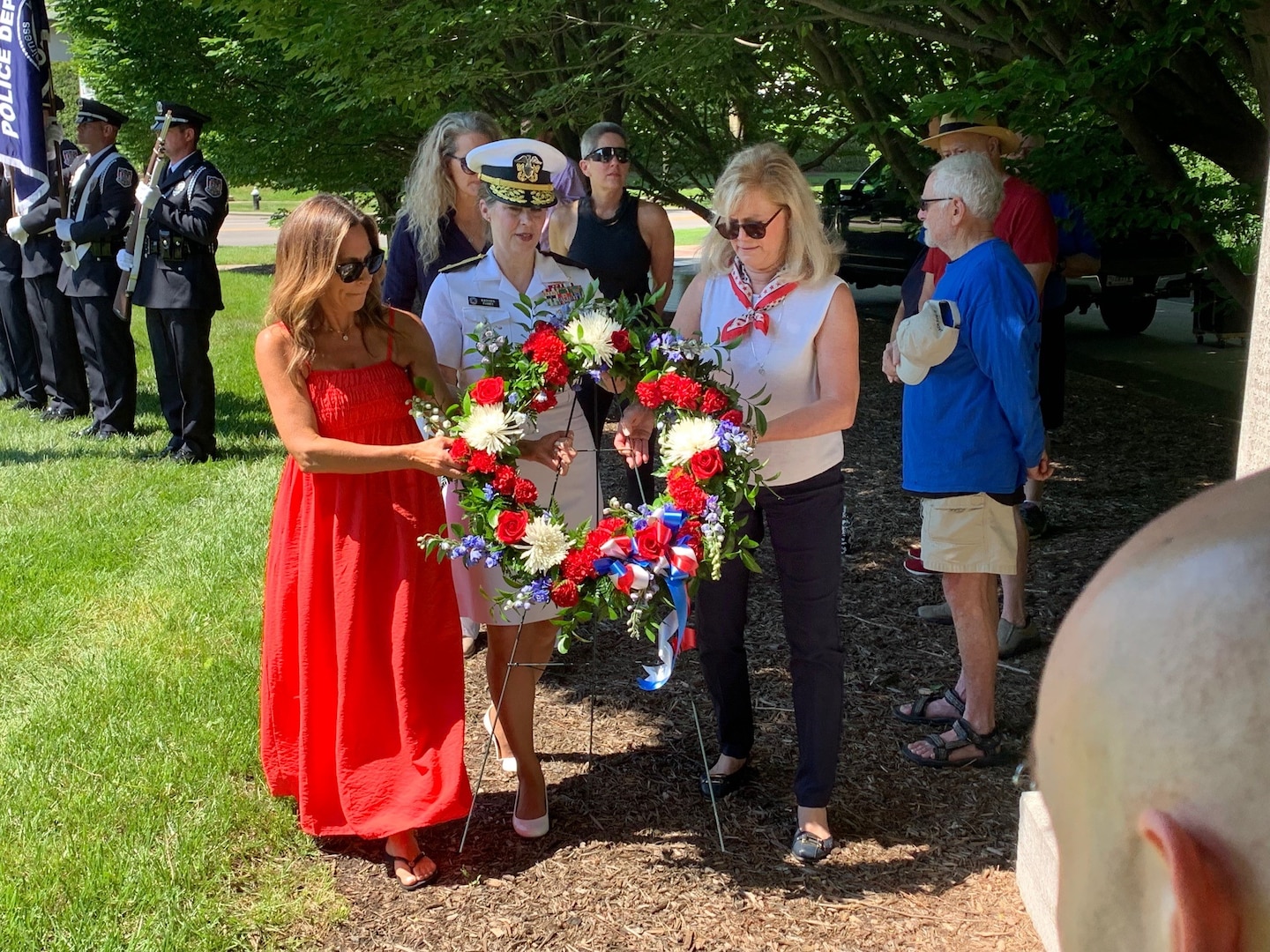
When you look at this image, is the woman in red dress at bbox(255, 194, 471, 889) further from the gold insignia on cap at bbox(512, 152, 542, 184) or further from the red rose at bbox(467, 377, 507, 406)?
the gold insignia on cap at bbox(512, 152, 542, 184)

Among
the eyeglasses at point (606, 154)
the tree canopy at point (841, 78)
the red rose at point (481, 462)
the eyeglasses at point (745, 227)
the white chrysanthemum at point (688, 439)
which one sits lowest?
the red rose at point (481, 462)

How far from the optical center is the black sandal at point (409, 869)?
147 inches

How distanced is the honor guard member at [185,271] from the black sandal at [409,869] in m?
5.43

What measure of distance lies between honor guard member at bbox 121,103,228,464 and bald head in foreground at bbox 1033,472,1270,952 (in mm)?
8349

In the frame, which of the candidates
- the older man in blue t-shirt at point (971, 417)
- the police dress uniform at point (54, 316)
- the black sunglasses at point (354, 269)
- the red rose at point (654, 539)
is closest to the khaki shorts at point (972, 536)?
the older man in blue t-shirt at point (971, 417)

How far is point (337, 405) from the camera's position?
Answer: 11.9 feet

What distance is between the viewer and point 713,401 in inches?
137

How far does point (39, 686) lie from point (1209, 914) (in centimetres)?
528

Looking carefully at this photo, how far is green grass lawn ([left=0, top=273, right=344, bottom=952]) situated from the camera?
352cm

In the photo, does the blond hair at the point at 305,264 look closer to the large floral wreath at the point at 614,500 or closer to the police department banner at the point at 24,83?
the large floral wreath at the point at 614,500

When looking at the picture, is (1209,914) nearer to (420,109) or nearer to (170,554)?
(170,554)

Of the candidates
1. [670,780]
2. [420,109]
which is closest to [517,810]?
[670,780]

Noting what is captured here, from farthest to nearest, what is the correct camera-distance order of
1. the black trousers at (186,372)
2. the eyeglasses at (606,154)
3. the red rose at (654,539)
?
1. the black trousers at (186,372)
2. the eyeglasses at (606,154)
3. the red rose at (654,539)

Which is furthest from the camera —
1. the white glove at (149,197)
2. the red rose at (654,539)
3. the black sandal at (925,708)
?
the white glove at (149,197)
